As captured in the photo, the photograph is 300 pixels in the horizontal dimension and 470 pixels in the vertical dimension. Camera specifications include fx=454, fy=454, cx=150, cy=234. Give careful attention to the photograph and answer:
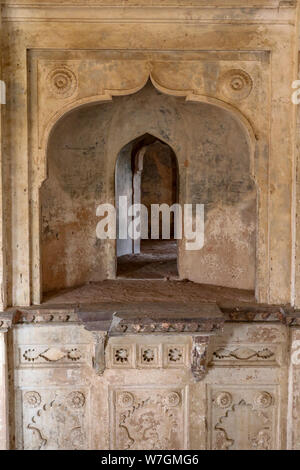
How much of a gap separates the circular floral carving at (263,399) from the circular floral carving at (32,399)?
2.12m

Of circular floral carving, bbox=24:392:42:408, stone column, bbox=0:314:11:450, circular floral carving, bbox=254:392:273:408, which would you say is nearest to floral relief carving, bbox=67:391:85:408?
circular floral carving, bbox=24:392:42:408

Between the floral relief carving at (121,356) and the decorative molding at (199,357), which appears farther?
the floral relief carving at (121,356)

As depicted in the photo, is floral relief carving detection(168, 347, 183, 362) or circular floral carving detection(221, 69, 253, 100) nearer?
circular floral carving detection(221, 69, 253, 100)

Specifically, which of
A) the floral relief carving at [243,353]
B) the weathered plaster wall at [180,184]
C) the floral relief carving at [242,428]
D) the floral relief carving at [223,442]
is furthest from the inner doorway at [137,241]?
the floral relief carving at [223,442]

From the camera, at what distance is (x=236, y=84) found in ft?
14.0

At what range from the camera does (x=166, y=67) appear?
4.27 meters

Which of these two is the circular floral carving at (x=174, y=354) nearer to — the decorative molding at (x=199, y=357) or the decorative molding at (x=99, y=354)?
the decorative molding at (x=199, y=357)

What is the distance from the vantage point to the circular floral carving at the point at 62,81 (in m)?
4.25

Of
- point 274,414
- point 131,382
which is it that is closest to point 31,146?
point 131,382

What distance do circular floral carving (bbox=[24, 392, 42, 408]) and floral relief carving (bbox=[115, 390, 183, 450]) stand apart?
78cm

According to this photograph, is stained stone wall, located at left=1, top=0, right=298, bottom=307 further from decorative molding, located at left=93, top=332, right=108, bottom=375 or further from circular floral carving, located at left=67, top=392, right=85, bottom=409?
circular floral carving, located at left=67, top=392, right=85, bottom=409

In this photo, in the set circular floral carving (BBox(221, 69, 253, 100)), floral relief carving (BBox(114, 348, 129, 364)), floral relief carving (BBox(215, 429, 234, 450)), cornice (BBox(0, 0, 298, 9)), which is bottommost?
floral relief carving (BBox(215, 429, 234, 450))

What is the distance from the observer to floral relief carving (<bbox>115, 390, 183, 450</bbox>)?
14.7 ft

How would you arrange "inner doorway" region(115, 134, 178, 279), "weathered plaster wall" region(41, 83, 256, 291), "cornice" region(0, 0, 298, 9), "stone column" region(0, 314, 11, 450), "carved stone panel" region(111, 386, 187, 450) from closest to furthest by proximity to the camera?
"cornice" region(0, 0, 298, 9) < "stone column" region(0, 314, 11, 450) < "carved stone panel" region(111, 386, 187, 450) < "weathered plaster wall" region(41, 83, 256, 291) < "inner doorway" region(115, 134, 178, 279)
